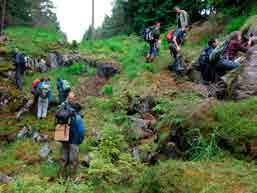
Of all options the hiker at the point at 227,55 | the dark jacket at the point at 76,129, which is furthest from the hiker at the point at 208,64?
the dark jacket at the point at 76,129

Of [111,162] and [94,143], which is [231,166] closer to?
[111,162]

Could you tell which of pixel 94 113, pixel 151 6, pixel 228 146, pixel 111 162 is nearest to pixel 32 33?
pixel 151 6

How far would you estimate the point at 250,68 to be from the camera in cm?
1073

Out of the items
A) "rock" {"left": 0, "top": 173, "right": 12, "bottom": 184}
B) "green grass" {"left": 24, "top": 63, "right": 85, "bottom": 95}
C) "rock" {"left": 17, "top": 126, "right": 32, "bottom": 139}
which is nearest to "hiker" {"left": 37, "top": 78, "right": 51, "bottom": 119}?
"rock" {"left": 17, "top": 126, "right": 32, "bottom": 139}

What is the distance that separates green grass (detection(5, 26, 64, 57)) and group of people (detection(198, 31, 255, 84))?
11873 mm

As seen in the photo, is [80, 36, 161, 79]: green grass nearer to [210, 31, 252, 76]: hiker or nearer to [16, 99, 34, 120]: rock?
[16, 99, 34, 120]: rock

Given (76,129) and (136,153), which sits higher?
(76,129)

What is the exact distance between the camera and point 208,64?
13.8m

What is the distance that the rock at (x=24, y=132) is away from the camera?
14.2 meters

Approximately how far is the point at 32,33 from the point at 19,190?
2429 centimetres

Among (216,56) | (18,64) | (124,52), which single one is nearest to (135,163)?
(216,56)

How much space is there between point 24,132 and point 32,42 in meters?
13.3

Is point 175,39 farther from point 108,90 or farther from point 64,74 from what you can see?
point 64,74

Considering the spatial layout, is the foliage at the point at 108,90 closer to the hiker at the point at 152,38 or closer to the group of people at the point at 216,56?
the hiker at the point at 152,38
